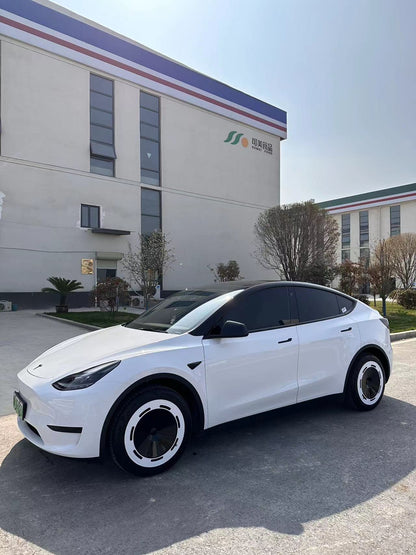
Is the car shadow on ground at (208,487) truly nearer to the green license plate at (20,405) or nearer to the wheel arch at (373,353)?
the green license plate at (20,405)

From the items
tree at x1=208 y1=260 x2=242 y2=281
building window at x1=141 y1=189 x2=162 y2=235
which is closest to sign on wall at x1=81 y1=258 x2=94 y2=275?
building window at x1=141 y1=189 x2=162 y2=235

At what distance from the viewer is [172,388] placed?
3.30 m

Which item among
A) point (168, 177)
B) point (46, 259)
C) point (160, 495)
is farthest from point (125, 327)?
point (168, 177)

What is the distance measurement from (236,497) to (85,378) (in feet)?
4.55

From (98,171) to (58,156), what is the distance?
2.58m

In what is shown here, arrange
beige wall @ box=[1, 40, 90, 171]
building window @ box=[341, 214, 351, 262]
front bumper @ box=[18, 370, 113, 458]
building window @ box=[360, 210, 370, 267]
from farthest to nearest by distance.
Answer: building window @ box=[341, 214, 351, 262]
building window @ box=[360, 210, 370, 267]
beige wall @ box=[1, 40, 90, 171]
front bumper @ box=[18, 370, 113, 458]

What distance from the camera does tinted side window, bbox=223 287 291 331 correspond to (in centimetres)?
383

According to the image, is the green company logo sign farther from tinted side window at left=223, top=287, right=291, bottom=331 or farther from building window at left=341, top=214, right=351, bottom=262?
tinted side window at left=223, top=287, right=291, bottom=331

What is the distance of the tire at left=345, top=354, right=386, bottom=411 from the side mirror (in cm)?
175

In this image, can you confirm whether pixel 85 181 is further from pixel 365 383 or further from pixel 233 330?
pixel 233 330

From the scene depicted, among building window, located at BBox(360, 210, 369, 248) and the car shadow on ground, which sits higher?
building window, located at BBox(360, 210, 369, 248)

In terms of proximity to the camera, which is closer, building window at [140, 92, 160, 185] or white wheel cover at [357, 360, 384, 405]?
white wheel cover at [357, 360, 384, 405]

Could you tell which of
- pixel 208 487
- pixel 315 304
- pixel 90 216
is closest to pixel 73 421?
pixel 208 487

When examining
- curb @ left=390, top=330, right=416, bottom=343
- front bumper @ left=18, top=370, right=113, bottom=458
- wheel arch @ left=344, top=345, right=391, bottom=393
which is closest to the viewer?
front bumper @ left=18, top=370, right=113, bottom=458
